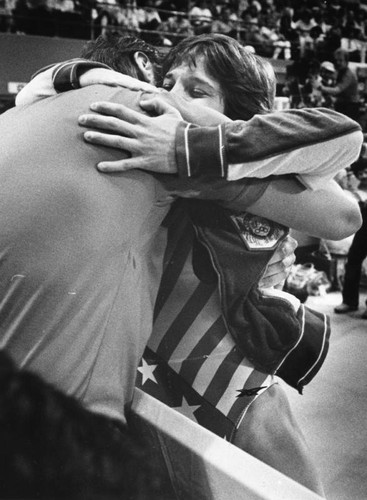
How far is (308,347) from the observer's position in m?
1.01

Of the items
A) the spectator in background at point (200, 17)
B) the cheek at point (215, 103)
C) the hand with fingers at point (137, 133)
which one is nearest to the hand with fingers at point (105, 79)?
the hand with fingers at point (137, 133)

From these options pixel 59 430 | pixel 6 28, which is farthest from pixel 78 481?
pixel 6 28

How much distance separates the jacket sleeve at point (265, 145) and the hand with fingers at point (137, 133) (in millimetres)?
18

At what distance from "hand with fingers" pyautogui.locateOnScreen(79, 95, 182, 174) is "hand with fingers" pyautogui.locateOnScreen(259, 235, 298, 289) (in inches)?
12.0

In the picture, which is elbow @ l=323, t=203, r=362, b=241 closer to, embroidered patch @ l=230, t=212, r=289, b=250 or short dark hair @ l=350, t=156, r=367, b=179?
embroidered patch @ l=230, t=212, r=289, b=250

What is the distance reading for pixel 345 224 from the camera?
90 cm

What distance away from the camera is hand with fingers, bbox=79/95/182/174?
72 centimetres

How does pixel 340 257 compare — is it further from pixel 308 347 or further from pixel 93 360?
pixel 93 360

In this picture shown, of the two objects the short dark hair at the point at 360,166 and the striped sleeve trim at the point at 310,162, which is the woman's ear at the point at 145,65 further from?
the short dark hair at the point at 360,166

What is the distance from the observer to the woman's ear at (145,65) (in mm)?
1161

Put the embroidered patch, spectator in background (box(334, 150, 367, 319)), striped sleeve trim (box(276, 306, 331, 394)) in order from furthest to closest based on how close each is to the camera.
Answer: spectator in background (box(334, 150, 367, 319)), striped sleeve trim (box(276, 306, 331, 394)), the embroidered patch

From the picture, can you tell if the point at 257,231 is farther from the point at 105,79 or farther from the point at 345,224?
the point at 105,79

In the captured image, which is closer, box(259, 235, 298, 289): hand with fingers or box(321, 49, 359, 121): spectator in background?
box(259, 235, 298, 289): hand with fingers

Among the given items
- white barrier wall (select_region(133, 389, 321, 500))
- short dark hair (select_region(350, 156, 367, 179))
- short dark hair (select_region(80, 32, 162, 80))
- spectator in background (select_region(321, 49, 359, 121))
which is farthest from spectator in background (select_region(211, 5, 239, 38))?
white barrier wall (select_region(133, 389, 321, 500))
